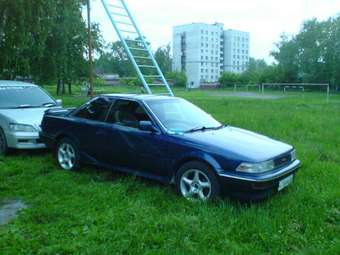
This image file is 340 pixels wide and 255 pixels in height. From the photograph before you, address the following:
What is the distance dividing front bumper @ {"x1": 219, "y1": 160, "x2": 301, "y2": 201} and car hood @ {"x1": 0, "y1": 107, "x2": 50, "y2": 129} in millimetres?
4571

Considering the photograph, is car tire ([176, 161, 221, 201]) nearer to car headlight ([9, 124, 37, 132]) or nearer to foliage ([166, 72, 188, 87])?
car headlight ([9, 124, 37, 132])

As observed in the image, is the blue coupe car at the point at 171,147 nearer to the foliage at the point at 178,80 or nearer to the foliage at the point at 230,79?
the foliage at the point at 230,79

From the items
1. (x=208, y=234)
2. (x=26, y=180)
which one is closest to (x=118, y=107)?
(x=26, y=180)

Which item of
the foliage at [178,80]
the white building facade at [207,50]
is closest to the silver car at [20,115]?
the foliage at [178,80]

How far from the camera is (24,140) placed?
7.66 metres

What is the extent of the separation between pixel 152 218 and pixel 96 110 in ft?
8.90

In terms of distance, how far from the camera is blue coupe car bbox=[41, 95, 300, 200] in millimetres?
4805

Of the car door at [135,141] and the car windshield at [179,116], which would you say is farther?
the car windshield at [179,116]

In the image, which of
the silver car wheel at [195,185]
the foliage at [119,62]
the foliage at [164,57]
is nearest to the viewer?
the silver car wheel at [195,185]

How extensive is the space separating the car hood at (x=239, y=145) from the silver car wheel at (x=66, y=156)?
2412 millimetres

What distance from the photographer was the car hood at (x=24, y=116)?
7.72 meters

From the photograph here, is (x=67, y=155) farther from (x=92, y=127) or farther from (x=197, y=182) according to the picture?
(x=197, y=182)

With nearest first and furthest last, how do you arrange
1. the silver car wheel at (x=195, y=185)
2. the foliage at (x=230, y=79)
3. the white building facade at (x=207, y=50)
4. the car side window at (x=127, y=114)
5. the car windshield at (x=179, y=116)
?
the silver car wheel at (x=195, y=185) < the car windshield at (x=179, y=116) < the car side window at (x=127, y=114) < the foliage at (x=230, y=79) < the white building facade at (x=207, y=50)

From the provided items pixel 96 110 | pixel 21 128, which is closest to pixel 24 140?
pixel 21 128
